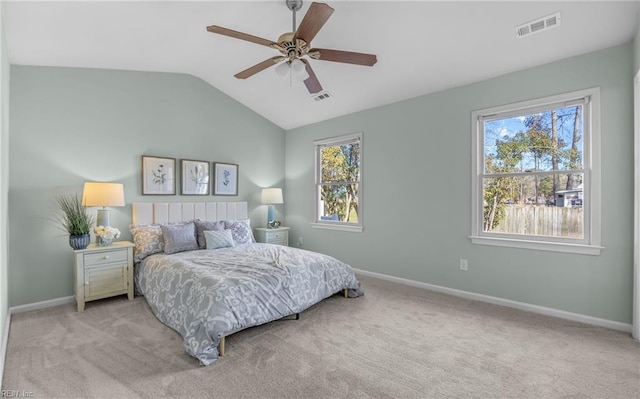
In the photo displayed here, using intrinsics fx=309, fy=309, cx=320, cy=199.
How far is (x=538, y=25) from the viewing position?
108 inches

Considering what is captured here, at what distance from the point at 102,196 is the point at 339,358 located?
10.1 ft

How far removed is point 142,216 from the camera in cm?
410

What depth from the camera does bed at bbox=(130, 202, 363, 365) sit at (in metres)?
2.45

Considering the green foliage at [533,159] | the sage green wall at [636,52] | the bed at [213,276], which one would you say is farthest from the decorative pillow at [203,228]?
the sage green wall at [636,52]

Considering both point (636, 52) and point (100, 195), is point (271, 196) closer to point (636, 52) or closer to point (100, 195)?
point (100, 195)

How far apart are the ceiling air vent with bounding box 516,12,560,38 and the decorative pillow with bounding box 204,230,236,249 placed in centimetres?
391

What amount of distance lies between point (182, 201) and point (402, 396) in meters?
3.86

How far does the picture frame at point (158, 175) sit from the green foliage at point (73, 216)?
0.71 m

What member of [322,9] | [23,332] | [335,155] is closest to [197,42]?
[322,9]

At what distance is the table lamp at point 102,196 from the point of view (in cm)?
343

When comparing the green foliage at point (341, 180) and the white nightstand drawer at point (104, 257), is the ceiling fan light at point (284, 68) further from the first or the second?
the white nightstand drawer at point (104, 257)

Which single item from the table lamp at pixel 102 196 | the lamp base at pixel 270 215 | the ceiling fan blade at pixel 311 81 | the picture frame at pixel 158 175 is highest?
the ceiling fan blade at pixel 311 81

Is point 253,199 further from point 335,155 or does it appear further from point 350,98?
point 350,98

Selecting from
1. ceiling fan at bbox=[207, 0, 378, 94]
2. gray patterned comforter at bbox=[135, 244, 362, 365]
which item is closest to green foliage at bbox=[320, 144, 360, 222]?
gray patterned comforter at bbox=[135, 244, 362, 365]
